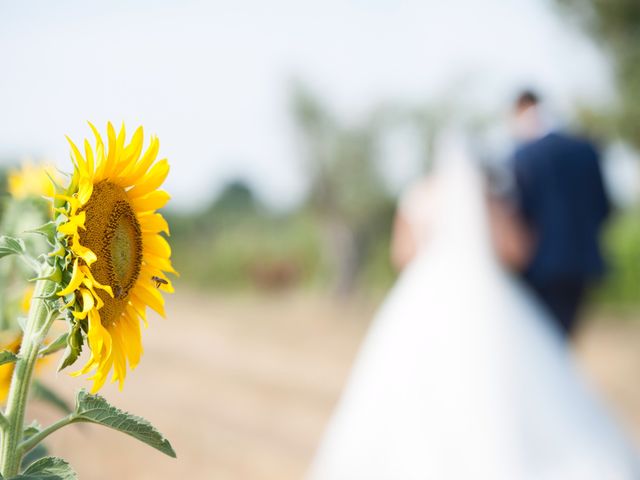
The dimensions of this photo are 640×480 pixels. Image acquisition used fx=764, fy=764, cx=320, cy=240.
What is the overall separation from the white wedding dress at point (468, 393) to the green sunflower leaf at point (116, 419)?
9.83ft

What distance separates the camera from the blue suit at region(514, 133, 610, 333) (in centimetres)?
516

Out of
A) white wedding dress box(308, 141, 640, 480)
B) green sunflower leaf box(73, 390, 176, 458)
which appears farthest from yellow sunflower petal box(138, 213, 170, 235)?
white wedding dress box(308, 141, 640, 480)

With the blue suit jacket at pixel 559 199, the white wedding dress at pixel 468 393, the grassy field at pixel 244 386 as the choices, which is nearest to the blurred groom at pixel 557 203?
the blue suit jacket at pixel 559 199

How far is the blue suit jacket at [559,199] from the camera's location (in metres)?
5.16

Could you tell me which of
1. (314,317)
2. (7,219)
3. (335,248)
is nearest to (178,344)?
(314,317)

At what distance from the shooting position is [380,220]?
623 inches

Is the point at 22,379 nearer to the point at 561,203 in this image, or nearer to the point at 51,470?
the point at 51,470

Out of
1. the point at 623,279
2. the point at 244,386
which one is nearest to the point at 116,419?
the point at 244,386

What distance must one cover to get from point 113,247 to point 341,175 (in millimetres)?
14413

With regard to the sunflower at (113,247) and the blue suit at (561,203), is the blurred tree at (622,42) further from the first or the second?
the sunflower at (113,247)

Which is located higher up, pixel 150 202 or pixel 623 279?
pixel 623 279

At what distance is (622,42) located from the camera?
452 inches

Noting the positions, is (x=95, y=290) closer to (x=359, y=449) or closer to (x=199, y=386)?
(x=359, y=449)

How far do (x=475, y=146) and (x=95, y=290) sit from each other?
4.82 m
